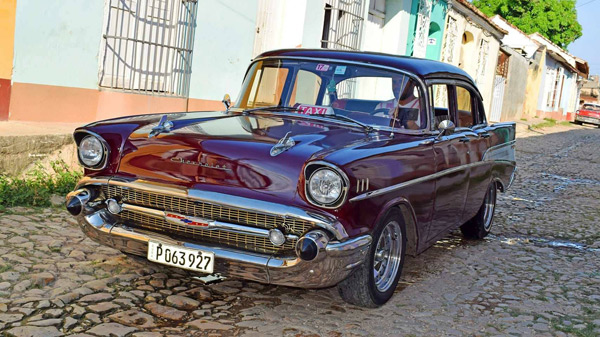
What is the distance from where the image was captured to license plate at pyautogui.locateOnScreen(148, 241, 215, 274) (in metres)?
3.63

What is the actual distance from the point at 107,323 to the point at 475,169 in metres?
3.26

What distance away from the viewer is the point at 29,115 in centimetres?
733

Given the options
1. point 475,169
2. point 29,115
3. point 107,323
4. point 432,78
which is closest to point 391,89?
point 432,78

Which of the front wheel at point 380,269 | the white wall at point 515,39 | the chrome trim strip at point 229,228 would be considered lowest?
the front wheel at point 380,269

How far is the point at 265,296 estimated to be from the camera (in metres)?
4.17

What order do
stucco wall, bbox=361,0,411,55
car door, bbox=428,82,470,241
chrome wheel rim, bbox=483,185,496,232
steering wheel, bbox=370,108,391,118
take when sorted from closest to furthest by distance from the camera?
steering wheel, bbox=370,108,391,118, car door, bbox=428,82,470,241, chrome wheel rim, bbox=483,185,496,232, stucco wall, bbox=361,0,411,55

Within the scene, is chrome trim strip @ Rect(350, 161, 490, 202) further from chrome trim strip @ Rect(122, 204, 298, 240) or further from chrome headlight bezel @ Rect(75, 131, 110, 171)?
chrome headlight bezel @ Rect(75, 131, 110, 171)

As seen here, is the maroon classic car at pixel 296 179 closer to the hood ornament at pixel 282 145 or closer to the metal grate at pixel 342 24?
the hood ornament at pixel 282 145

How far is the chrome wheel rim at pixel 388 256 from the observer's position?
4.15m

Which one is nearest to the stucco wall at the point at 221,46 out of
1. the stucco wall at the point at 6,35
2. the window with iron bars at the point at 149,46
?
the window with iron bars at the point at 149,46

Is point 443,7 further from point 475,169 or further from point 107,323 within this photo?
point 107,323

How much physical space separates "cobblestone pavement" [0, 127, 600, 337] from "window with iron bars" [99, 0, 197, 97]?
10.0ft

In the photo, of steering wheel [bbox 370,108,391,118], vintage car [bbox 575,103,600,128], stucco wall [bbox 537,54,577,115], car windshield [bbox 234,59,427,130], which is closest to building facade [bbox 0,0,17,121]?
car windshield [bbox 234,59,427,130]

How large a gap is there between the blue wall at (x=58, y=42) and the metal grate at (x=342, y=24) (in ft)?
18.6
